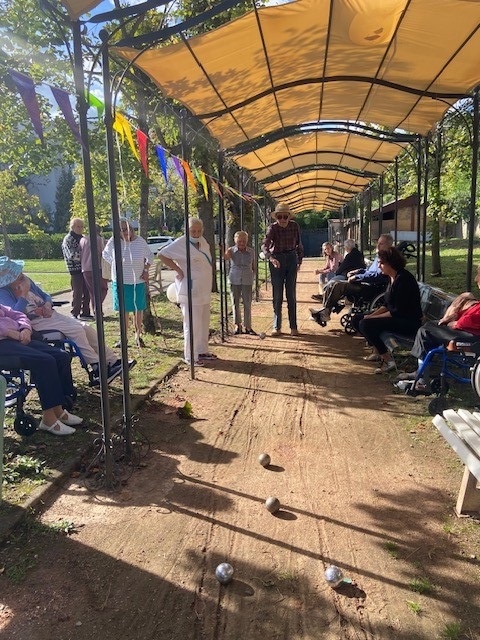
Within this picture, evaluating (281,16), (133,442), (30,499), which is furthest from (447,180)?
(30,499)

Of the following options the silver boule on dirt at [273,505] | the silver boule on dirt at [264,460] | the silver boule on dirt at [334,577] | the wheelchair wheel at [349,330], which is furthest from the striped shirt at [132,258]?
the silver boule on dirt at [334,577]

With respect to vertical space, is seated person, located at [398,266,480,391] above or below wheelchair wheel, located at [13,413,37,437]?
above

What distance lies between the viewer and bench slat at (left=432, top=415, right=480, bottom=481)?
2.56 metres

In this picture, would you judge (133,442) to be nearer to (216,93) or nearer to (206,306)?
(206,306)

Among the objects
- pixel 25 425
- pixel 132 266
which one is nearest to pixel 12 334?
pixel 25 425

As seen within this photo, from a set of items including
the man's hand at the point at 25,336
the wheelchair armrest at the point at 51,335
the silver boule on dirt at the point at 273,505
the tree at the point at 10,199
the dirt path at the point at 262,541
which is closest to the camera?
the dirt path at the point at 262,541

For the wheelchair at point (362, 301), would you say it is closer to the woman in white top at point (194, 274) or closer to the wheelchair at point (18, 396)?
the woman in white top at point (194, 274)

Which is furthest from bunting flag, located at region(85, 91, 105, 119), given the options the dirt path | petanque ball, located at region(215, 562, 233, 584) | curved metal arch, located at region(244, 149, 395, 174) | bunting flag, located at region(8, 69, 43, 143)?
curved metal arch, located at region(244, 149, 395, 174)

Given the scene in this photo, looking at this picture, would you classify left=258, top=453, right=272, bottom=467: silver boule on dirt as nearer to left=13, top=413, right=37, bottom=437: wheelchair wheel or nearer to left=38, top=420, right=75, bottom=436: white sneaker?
left=38, top=420, right=75, bottom=436: white sneaker

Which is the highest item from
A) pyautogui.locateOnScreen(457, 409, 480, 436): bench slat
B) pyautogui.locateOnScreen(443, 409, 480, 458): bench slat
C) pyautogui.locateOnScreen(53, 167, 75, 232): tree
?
pyautogui.locateOnScreen(53, 167, 75, 232): tree

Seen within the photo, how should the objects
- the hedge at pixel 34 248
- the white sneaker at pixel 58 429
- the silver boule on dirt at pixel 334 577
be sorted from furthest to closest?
the hedge at pixel 34 248
the white sneaker at pixel 58 429
the silver boule on dirt at pixel 334 577

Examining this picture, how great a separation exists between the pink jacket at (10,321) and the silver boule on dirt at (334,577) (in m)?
2.97

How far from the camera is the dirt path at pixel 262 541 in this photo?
2.28 meters

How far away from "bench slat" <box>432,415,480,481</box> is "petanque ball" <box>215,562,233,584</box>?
1.30 metres
